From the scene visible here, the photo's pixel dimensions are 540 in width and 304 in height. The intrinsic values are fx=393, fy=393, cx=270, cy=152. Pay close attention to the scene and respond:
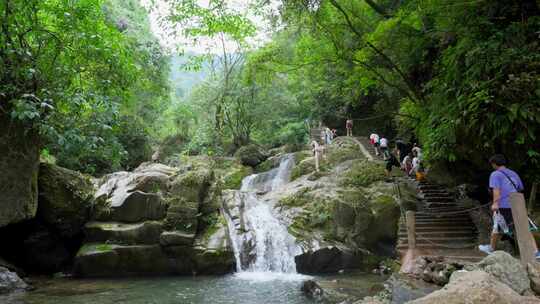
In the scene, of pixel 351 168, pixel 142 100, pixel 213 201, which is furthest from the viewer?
pixel 142 100

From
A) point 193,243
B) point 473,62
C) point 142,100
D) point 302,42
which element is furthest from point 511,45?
point 142,100

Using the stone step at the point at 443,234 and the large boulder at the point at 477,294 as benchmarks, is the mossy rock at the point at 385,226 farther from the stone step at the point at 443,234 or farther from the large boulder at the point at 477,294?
the large boulder at the point at 477,294

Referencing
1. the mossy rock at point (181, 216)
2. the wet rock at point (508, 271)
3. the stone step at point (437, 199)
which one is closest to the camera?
the wet rock at point (508, 271)

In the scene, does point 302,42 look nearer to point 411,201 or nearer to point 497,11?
point 497,11

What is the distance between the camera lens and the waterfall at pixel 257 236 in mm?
13311

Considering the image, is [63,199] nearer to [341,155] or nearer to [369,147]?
[341,155]

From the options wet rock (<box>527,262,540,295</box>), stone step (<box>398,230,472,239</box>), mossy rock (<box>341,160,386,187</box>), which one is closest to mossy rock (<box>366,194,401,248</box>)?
stone step (<box>398,230,472,239</box>)

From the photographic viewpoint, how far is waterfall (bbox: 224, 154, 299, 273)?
13.3 meters

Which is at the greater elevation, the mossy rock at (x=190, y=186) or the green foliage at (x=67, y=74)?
the green foliage at (x=67, y=74)

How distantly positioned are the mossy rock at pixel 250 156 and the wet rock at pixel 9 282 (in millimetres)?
16915

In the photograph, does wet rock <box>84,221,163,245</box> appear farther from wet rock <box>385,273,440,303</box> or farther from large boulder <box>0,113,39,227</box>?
wet rock <box>385,273,440,303</box>

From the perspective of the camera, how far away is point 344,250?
1331cm

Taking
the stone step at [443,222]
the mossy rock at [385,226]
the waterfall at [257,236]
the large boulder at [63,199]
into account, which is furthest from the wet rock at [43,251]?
the stone step at [443,222]

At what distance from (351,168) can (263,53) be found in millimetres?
6990
